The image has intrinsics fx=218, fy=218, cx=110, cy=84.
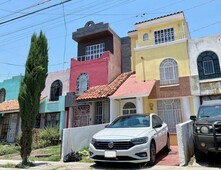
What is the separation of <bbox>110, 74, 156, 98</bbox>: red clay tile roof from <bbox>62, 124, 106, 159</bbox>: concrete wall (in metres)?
3.30

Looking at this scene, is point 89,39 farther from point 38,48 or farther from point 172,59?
point 38,48

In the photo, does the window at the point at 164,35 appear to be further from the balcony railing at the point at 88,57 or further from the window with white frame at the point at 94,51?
the balcony railing at the point at 88,57

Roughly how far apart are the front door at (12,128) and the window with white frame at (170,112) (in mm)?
15136

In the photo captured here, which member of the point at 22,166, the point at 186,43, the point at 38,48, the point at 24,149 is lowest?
the point at 22,166

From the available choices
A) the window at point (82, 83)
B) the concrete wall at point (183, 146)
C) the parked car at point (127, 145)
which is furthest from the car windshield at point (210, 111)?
the window at point (82, 83)

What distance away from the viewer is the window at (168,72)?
49.5 ft

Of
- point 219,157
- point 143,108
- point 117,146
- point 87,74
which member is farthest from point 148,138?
point 87,74

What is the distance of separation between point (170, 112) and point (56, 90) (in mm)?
11348

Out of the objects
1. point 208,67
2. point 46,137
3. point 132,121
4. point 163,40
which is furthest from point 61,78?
point 132,121

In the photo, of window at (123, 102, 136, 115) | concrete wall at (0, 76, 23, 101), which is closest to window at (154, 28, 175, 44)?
window at (123, 102, 136, 115)

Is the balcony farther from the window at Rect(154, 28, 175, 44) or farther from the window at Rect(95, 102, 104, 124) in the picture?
→ the window at Rect(95, 102, 104, 124)

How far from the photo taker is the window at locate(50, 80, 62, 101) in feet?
68.7

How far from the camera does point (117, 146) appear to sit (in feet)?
22.5

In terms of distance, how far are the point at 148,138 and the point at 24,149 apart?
5082mm
